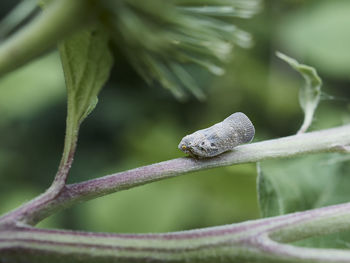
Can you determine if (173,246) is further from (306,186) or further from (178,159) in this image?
(306,186)

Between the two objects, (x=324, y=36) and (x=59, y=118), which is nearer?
(x=324, y=36)

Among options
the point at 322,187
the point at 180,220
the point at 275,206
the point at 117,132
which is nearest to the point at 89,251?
the point at 275,206

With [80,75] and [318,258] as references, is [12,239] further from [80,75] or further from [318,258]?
[318,258]

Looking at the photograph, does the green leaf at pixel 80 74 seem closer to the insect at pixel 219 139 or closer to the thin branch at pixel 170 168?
the thin branch at pixel 170 168

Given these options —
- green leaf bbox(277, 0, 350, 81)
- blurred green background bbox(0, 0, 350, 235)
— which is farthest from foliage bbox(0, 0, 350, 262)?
green leaf bbox(277, 0, 350, 81)

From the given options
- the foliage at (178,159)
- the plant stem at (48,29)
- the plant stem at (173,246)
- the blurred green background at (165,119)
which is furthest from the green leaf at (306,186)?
the blurred green background at (165,119)

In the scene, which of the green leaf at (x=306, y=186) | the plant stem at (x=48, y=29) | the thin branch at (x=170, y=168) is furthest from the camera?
the green leaf at (x=306, y=186)
